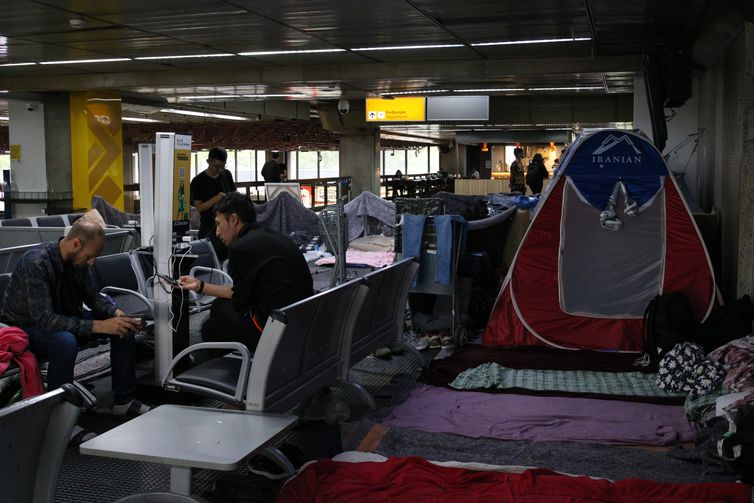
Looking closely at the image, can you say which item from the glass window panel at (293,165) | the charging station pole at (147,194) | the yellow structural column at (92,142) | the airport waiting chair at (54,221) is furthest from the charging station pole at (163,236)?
the glass window panel at (293,165)

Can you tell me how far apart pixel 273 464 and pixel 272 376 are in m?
0.51

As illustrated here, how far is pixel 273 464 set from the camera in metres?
4.49

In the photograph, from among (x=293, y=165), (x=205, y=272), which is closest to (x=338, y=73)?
(x=205, y=272)

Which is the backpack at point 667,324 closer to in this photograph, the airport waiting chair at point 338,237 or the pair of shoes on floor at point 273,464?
the airport waiting chair at point 338,237

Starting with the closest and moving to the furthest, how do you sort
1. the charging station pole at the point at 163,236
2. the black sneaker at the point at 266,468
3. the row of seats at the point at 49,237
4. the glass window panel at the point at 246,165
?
the black sneaker at the point at 266,468 < the charging station pole at the point at 163,236 < the row of seats at the point at 49,237 < the glass window panel at the point at 246,165

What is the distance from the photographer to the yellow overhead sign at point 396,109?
1709 cm

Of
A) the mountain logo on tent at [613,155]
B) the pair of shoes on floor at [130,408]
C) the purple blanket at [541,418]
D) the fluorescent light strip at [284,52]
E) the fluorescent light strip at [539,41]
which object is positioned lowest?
the purple blanket at [541,418]

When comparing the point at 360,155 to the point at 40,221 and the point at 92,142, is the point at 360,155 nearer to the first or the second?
the point at 92,142

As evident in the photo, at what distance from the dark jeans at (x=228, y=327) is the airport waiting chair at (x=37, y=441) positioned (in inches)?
96.9

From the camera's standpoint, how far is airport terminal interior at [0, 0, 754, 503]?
4.25 metres

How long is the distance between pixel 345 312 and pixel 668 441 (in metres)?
2.09

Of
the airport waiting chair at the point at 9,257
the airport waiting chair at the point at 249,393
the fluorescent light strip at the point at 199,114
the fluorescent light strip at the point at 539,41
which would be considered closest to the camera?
the airport waiting chair at the point at 249,393

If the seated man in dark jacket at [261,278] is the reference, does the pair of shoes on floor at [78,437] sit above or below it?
below

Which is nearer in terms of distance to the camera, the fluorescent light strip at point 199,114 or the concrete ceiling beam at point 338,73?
the concrete ceiling beam at point 338,73
